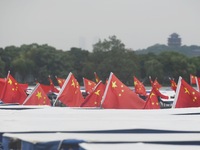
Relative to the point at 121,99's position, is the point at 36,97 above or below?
below

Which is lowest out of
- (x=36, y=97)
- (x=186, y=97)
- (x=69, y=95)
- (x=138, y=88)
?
(x=138, y=88)

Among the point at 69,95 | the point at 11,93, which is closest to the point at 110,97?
the point at 69,95

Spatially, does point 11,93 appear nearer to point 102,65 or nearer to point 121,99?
point 121,99

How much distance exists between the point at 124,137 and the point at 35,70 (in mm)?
95826

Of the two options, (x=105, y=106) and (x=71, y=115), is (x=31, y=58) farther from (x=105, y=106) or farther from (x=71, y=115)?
(x=71, y=115)

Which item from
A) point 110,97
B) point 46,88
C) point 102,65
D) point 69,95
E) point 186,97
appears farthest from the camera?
point 102,65

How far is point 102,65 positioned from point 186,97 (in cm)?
7703

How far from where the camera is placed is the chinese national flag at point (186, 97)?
108ft

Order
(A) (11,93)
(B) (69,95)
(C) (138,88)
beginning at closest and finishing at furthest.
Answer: (B) (69,95) < (A) (11,93) < (C) (138,88)

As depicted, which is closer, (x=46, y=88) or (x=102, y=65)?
(x=46, y=88)

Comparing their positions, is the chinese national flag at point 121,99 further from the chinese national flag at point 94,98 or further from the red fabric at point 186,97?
the red fabric at point 186,97

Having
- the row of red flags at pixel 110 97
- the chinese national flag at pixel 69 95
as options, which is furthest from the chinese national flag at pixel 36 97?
the chinese national flag at pixel 69 95

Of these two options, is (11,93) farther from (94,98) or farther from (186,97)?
(186,97)

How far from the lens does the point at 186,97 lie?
33031 mm
